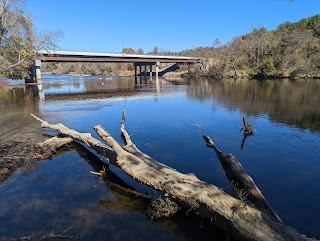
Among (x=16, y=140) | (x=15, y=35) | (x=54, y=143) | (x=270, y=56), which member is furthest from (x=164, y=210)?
(x=270, y=56)

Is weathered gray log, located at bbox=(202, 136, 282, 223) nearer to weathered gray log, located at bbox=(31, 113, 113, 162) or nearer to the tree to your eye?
weathered gray log, located at bbox=(31, 113, 113, 162)

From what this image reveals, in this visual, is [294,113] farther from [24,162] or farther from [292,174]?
[24,162]

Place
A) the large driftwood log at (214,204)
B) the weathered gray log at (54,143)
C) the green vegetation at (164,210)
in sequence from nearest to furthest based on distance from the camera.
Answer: the large driftwood log at (214,204)
the green vegetation at (164,210)
the weathered gray log at (54,143)

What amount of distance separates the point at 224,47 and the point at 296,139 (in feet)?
298

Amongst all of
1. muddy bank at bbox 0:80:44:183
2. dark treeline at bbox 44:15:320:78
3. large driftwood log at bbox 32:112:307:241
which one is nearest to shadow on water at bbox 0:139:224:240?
large driftwood log at bbox 32:112:307:241


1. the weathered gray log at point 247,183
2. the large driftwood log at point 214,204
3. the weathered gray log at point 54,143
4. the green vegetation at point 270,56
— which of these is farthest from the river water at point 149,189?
the green vegetation at point 270,56

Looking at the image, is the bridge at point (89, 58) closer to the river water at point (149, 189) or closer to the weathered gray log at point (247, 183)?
the river water at point (149, 189)

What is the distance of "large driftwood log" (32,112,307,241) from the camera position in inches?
204

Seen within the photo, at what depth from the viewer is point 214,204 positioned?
6.02 m

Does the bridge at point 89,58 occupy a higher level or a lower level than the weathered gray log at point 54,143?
higher

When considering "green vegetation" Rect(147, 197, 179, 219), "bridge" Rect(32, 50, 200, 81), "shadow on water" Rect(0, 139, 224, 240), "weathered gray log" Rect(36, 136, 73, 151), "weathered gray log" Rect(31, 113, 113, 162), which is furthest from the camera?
"bridge" Rect(32, 50, 200, 81)

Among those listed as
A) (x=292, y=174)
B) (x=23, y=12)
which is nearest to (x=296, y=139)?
(x=292, y=174)

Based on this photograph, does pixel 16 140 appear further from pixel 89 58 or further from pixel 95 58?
pixel 95 58

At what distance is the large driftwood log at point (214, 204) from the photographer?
5.17 meters
